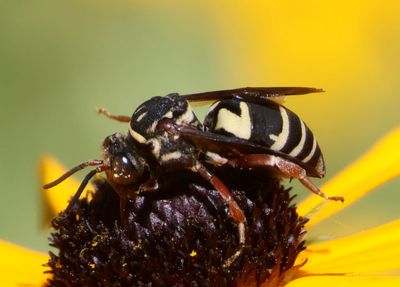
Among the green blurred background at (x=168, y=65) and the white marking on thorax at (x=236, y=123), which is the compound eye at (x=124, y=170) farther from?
the green blurred background at (x=168, y=65)

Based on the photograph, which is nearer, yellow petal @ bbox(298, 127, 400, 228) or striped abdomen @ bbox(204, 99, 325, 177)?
striped abdomen @ bbox(204, 99, 325, 177)

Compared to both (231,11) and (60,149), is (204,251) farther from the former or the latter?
(231,11)

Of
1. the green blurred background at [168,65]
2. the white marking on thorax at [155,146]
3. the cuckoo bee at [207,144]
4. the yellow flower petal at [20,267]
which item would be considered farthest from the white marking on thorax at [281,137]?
the green blurred background at [168,65]

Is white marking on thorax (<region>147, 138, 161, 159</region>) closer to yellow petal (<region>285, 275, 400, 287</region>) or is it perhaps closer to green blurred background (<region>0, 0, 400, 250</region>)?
yellow petal (<region>285, 275, 400, 287</region>)

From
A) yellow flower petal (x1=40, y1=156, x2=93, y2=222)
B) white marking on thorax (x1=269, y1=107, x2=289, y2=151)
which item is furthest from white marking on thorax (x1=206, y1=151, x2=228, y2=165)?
yellow flower petal (x1=40, y1=156, x2=93, y2=222)

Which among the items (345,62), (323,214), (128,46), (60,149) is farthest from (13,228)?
(323,214)

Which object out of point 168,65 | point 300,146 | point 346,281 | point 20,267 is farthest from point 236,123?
point 168,65
